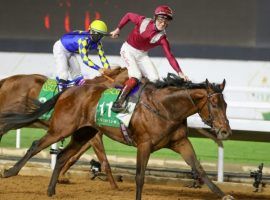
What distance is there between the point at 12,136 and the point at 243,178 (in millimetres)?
5100

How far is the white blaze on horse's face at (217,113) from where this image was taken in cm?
751

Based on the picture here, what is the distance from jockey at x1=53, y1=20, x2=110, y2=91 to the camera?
30.4ft

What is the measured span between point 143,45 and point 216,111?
123cm

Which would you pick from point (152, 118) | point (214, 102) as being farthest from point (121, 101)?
point (214, 102)

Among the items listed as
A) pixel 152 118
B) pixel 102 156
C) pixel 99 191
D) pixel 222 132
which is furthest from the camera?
pixel 102 156

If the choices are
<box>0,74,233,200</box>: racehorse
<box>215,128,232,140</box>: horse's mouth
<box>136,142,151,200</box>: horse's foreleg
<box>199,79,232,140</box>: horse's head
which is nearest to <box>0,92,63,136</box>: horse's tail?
<box>0,74,233,200</box>: racehorse

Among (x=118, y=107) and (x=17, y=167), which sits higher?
(x=118, y=107)

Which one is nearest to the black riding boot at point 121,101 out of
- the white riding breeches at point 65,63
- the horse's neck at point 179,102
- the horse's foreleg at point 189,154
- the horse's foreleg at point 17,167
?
the horse's neck at point 179,102

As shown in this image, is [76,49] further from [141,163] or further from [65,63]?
[141,163]

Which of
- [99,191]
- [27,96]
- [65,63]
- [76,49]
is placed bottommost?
[99,191]

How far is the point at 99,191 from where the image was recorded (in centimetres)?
895

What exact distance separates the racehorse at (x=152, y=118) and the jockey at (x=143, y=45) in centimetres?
16

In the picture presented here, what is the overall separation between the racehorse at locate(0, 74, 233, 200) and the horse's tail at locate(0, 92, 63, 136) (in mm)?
22

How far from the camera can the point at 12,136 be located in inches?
547
